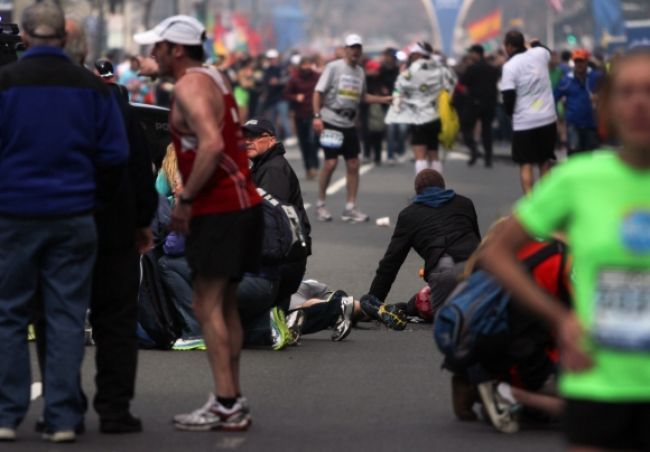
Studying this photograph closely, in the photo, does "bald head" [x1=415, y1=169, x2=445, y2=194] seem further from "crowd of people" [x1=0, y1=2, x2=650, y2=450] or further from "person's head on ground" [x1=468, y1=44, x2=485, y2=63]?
"person's head on ground" [x1=468, y1=44, x2=485, y2=63]

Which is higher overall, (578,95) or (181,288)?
(181,288)

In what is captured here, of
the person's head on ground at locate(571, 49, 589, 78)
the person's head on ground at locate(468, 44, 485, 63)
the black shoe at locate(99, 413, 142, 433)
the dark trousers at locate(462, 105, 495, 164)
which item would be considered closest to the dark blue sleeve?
the black shoe at locate(99, 413, 142, 433)

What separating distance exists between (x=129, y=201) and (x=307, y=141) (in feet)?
68.3

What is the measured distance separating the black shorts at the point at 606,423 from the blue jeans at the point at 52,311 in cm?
328

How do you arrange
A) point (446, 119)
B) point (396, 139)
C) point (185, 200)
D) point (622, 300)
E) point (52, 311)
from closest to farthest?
point (622, 300) < point (52, 311) < point (185, 200) < point (446, 119) < point (396, 139)

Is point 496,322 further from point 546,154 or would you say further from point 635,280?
point 546,154

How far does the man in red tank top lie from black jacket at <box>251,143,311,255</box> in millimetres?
3055

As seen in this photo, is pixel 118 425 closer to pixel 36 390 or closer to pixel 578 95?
pixel 36 390

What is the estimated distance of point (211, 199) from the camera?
7.76 metres

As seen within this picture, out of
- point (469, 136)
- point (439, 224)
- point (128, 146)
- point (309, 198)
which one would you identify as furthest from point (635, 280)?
point (469, 136)

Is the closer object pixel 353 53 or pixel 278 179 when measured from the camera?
pixel 278 179

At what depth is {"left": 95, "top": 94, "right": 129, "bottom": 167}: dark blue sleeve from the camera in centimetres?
753

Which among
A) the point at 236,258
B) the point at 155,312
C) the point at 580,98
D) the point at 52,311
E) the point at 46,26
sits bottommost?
the point at 580,98

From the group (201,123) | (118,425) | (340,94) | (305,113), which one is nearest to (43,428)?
(118,425)
